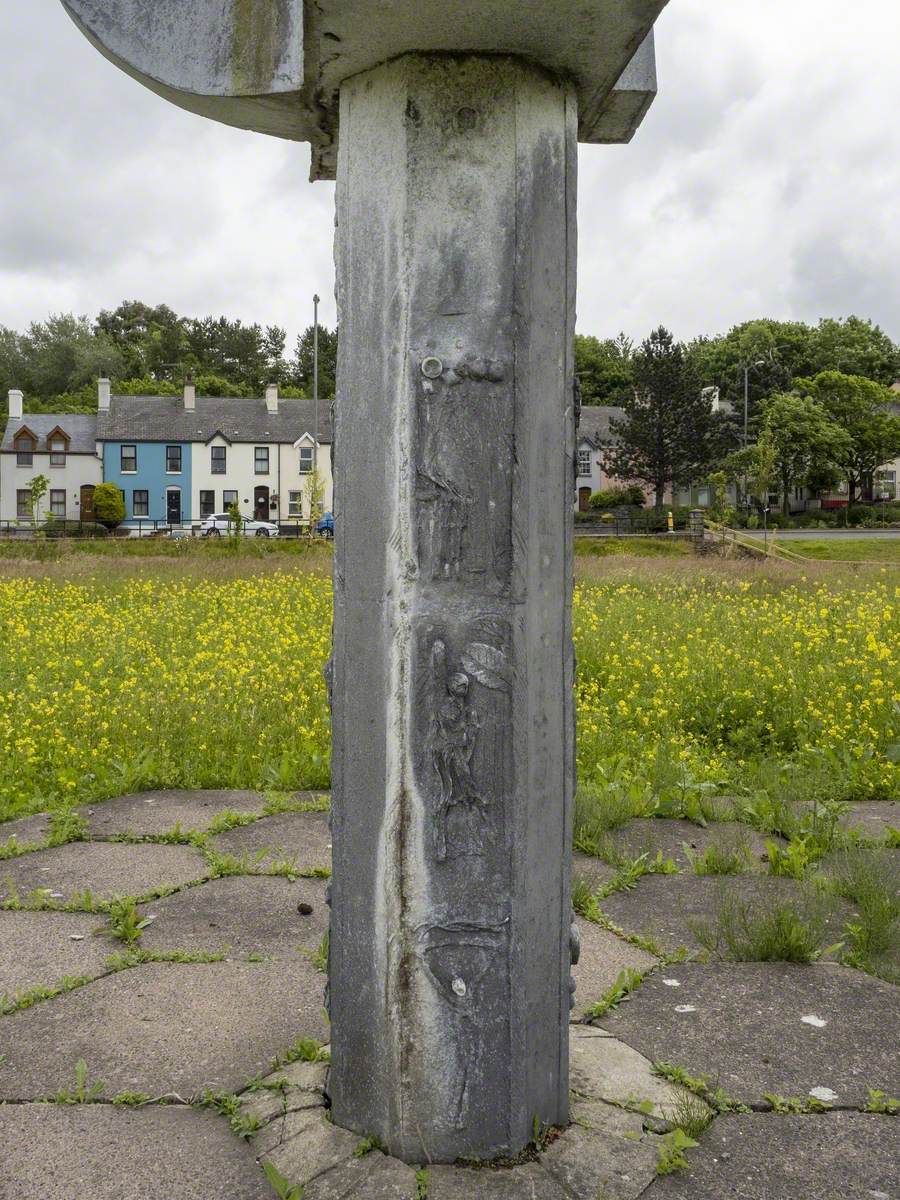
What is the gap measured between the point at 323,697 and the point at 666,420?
1787 inches

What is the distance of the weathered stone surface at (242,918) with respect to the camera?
10.4ft

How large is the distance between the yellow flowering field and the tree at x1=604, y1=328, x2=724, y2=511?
3912 centimetres

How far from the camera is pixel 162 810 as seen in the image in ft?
15.7

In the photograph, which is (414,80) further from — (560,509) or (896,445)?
(896,445)

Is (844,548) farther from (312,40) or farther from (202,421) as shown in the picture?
(312,40)

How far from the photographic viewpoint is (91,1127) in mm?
2166

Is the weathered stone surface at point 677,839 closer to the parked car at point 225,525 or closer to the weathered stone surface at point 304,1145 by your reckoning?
the weathered stone surface at point 304,1145

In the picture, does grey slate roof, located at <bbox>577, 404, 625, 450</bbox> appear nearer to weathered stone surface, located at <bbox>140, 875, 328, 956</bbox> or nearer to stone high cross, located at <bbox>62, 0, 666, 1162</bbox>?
weathered stone surface, located at <bbox>140, 875, 328, 956</bbox>

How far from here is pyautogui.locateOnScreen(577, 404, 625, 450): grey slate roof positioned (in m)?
55.8

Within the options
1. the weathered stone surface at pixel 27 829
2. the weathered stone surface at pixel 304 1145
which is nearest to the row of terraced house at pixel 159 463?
the weathered stone surface at pixel 27 829

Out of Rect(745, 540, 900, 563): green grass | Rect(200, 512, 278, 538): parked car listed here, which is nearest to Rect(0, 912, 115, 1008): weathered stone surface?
Rect(745, 540, 900, 563): green grass

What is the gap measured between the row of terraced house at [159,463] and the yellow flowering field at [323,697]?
42.6 meters

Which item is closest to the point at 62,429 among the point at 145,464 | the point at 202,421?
the point at 145,464

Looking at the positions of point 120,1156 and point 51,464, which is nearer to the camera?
point 120,1156
